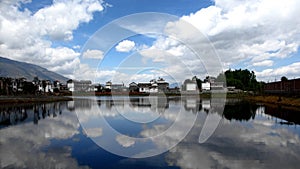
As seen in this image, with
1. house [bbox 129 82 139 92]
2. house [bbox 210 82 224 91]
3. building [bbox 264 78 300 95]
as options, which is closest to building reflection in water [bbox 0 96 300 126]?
building [bbox 264 78 300 95]

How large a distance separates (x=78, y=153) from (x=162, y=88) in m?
80.6

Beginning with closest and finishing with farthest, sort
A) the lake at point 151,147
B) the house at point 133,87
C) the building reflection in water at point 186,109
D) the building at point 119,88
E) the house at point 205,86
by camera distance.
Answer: the lake at point 151,147
the building reflection in water at point 186,109
the house at point 205,86
the house at point 133,87
the building at point 119,88

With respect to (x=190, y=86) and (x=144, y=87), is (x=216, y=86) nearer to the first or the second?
(x=190, y=86)

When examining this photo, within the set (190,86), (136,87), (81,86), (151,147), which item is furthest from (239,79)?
(151,147)

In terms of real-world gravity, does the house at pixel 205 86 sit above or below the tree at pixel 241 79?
below

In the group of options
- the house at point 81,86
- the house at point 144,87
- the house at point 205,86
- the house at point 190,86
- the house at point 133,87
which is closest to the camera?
the house at point 190,86

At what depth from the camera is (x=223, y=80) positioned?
89.5 m

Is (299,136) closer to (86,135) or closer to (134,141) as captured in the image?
(134,141)

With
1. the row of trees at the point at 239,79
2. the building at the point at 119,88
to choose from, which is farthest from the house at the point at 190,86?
the building at the point at 119,88

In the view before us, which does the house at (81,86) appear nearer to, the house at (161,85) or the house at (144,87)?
the house at (144,87)

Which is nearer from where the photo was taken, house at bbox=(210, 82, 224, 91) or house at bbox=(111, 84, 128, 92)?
house at bbox=(210, 82, 224, 91)

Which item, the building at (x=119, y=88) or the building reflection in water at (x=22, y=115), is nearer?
the building reflection in water at (x=22, y=115)

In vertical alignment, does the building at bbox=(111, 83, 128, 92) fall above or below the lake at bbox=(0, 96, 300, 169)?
above

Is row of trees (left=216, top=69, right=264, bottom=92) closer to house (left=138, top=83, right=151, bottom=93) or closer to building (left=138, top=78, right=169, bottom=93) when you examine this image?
building (left=138, top=78, right=169, bottom=93)
